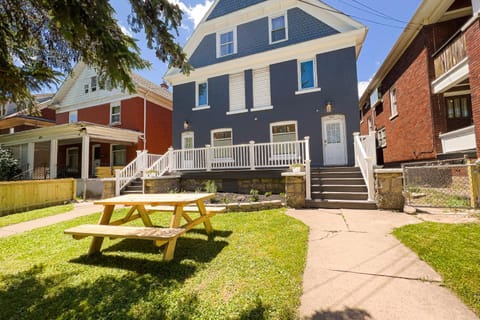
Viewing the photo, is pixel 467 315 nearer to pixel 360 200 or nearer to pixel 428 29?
pixel 360 200

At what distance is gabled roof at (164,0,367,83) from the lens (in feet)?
30.5

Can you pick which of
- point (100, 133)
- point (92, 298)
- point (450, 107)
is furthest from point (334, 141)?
point (100, 133)

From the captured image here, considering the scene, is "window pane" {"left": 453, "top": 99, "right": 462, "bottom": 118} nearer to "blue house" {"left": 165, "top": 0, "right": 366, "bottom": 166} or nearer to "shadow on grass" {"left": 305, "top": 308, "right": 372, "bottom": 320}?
"blue house" {"left": 165, "top": 0, "right": 366, "bottom": 166}

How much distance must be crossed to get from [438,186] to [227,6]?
12539mm

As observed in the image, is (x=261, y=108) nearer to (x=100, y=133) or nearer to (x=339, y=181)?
(x=339, y=181)

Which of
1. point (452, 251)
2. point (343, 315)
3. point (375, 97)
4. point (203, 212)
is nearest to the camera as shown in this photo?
point (343, 315)

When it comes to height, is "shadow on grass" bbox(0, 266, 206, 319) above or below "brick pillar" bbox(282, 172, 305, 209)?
below

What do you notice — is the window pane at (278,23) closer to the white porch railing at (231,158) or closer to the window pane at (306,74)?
the window pane at (306,74)

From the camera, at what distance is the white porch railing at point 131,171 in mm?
9081

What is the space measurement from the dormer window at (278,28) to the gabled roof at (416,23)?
5.26 metres

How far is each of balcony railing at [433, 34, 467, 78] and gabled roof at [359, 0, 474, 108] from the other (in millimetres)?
1483

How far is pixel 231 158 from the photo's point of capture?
32.5 feet

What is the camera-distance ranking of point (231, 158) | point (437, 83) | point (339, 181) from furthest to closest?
point (231, 158)
point (437, 83)
point (339, 181)

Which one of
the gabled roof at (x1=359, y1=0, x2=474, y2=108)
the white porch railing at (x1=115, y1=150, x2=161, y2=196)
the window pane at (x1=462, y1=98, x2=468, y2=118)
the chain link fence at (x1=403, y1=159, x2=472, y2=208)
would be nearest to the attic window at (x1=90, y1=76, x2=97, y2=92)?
the white porch railing at (x1=115, y1=150, x2=161, y2=196)
